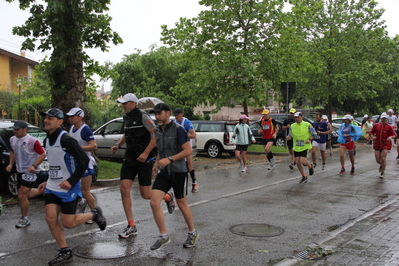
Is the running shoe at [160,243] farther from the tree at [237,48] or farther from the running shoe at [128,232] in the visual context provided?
the tree at [237,48]

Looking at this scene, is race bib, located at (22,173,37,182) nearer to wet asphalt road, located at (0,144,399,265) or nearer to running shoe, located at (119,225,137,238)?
wet asphalt road, located at (0,144,399,265)

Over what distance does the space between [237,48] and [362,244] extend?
609 inches

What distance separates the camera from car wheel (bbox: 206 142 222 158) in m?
17.3

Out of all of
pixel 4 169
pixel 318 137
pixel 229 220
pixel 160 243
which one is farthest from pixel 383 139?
pixel 4 169

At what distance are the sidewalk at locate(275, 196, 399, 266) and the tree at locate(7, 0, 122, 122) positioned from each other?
808 centimetres

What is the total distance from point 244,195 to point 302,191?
4.85ft

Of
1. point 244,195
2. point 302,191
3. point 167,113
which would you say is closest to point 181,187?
point 167,113

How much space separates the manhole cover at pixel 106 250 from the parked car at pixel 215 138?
11.8 m

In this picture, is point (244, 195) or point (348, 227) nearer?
point (348, 227)

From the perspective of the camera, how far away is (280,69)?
19391mm

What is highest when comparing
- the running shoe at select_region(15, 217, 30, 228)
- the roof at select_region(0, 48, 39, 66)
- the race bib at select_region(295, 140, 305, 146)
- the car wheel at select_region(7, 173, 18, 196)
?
the roof at select_region(0, 48, 39, 66)

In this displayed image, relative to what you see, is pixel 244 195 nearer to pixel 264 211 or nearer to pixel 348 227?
pixel 264 211

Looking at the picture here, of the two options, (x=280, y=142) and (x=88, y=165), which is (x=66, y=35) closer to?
(x=88, y=165)

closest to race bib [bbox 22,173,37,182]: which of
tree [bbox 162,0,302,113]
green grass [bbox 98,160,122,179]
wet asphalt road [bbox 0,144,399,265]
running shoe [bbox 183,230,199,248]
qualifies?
wet asphalt road [bbox 0,144,399,265]
